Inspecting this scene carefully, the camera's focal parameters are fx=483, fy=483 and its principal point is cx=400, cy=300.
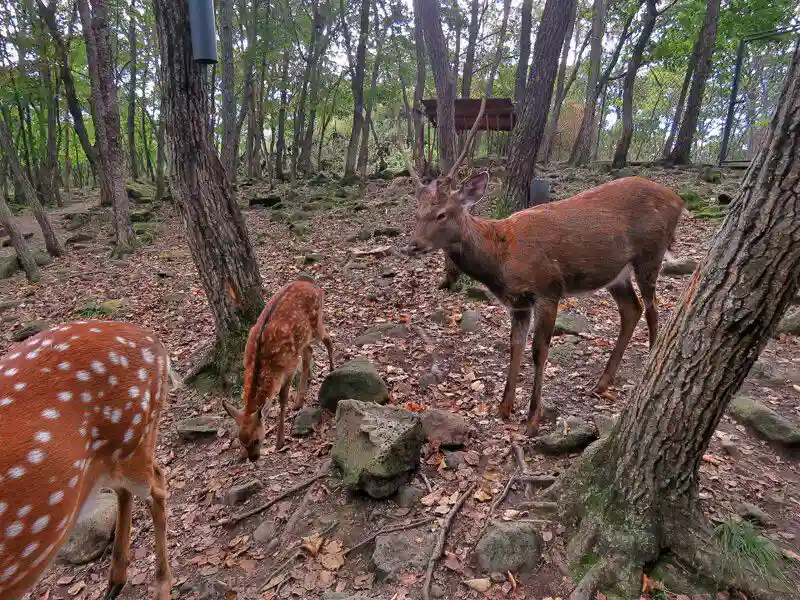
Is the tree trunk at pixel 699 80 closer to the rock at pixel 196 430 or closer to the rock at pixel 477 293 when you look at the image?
the rock at pixel 477 293

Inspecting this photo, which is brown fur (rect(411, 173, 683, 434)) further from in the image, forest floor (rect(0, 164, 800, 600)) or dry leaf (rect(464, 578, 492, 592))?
dry leaf (rect(464, 578, 492, 592))

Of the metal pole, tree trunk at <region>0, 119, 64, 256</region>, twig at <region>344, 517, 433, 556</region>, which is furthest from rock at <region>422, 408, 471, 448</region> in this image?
the metal pole

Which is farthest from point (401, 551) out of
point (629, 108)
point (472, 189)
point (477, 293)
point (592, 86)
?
point (592, 86)

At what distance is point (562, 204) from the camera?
4.89 metres

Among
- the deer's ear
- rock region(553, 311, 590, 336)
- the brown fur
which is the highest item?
the deer's ear

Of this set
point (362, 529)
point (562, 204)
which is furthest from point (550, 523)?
point (562, 204)

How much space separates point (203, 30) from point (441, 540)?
4.75 meters

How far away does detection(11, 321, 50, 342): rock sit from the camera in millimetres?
7398

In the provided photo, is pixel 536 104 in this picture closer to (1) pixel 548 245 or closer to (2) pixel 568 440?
(1) pixel 548 245

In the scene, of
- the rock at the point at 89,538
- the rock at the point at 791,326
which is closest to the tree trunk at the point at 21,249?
the rock at the point at 89,538

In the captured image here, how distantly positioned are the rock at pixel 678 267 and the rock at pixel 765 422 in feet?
11.4

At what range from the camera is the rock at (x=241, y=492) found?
3.98 meters

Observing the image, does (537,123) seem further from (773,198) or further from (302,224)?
(302,224)

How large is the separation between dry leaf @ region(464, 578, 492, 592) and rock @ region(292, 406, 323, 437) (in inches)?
92.4
